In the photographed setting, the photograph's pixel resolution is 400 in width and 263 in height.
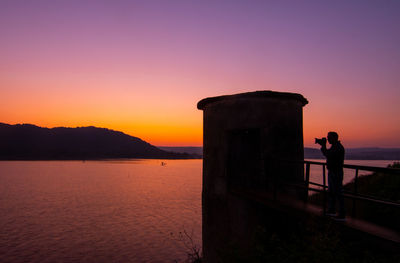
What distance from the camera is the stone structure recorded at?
724 cm

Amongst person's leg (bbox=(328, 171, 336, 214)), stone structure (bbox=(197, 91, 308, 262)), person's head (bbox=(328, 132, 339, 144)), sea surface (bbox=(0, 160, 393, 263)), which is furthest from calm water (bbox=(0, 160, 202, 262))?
person's head (bbox=(328, 132, 339, 144))

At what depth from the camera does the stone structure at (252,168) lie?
724 cm

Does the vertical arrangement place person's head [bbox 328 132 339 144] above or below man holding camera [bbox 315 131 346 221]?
above

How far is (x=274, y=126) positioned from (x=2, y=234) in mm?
27092

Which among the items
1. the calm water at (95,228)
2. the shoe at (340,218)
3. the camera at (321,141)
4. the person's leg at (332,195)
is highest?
the camera at (321,141)

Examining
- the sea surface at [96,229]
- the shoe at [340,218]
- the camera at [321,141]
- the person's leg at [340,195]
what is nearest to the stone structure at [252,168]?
the camera at [321,141]

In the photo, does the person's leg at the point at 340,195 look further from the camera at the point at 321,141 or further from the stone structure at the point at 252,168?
the stone structure at the point at 252,168

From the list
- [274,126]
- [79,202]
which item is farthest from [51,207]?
[274,126]

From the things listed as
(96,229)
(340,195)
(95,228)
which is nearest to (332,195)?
(340,195)

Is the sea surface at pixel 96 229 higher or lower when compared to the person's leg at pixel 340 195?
lower

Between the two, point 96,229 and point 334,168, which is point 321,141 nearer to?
point 334,168

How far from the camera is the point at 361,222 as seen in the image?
4.80 m

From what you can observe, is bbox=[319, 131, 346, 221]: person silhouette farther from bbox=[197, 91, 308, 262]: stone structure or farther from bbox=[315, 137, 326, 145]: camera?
bbox=[197, 91, 308, 262]: stone structure

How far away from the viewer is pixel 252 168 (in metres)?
8.30
